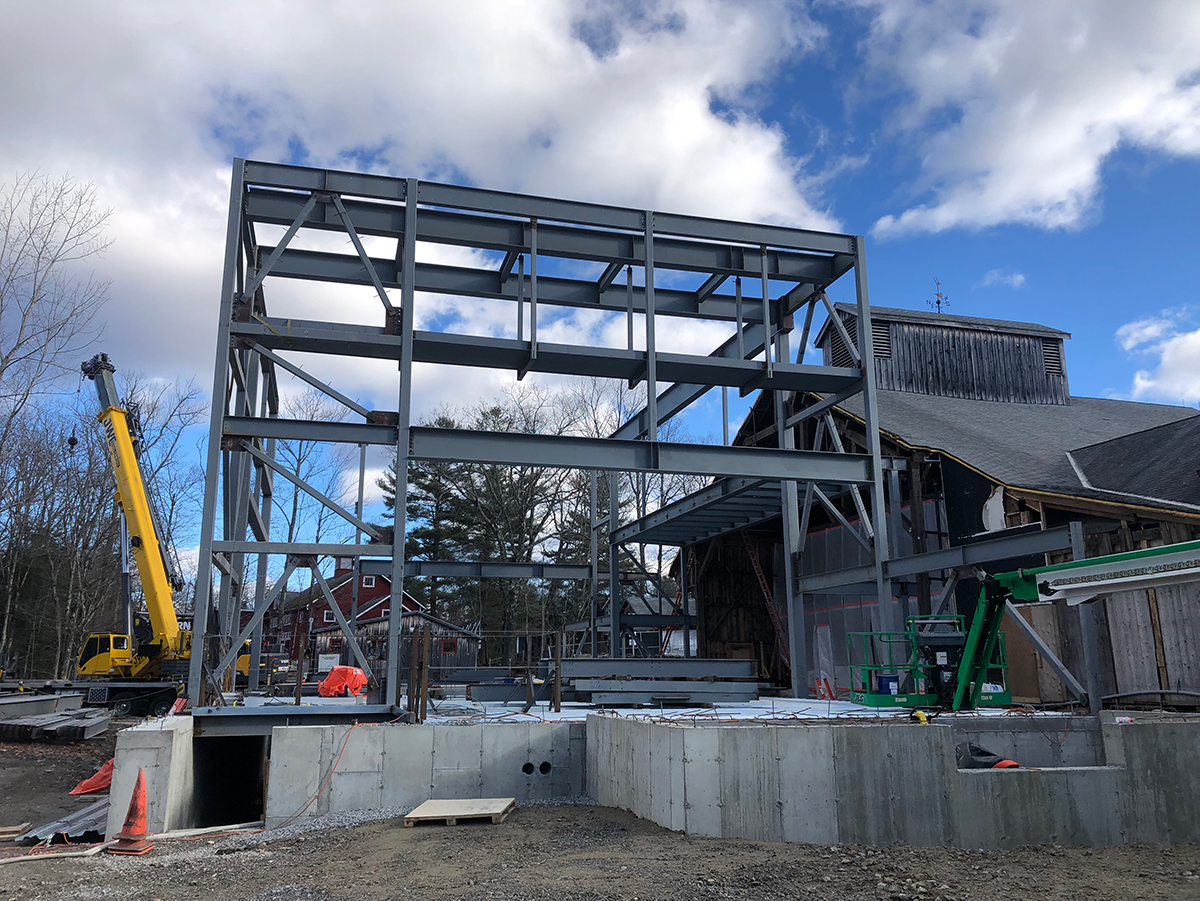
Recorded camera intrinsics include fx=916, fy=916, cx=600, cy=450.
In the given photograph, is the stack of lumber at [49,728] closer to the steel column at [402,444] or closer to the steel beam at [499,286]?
the steel column at [402,444]

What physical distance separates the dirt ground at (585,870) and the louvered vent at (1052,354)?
83.2 feet

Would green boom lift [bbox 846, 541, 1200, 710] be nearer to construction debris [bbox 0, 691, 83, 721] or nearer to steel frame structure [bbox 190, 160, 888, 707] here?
steel frame structure [bbox 190, 160, 888, 707]

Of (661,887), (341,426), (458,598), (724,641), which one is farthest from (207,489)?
(458,598)

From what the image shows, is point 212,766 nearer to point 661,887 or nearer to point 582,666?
point 582,666

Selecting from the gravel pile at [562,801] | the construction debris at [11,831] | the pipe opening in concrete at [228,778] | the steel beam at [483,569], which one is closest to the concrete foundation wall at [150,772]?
the pipe opening in concrete at [228,778]

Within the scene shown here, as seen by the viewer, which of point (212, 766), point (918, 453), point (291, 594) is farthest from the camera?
point (291, 594)

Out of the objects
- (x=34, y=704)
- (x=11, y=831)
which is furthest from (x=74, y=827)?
(x=34, y=704)

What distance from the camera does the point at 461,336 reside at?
16.7 metres

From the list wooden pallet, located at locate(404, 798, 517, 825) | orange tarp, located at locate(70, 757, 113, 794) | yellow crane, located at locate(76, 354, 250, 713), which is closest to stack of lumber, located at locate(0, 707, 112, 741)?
yellow crane, located at locate(76, 354, 250, 713)

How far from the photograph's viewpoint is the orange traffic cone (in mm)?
12078

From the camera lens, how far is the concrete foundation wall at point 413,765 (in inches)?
540

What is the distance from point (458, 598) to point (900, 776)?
3686 cm

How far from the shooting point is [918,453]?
869 inches

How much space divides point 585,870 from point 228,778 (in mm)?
11241
